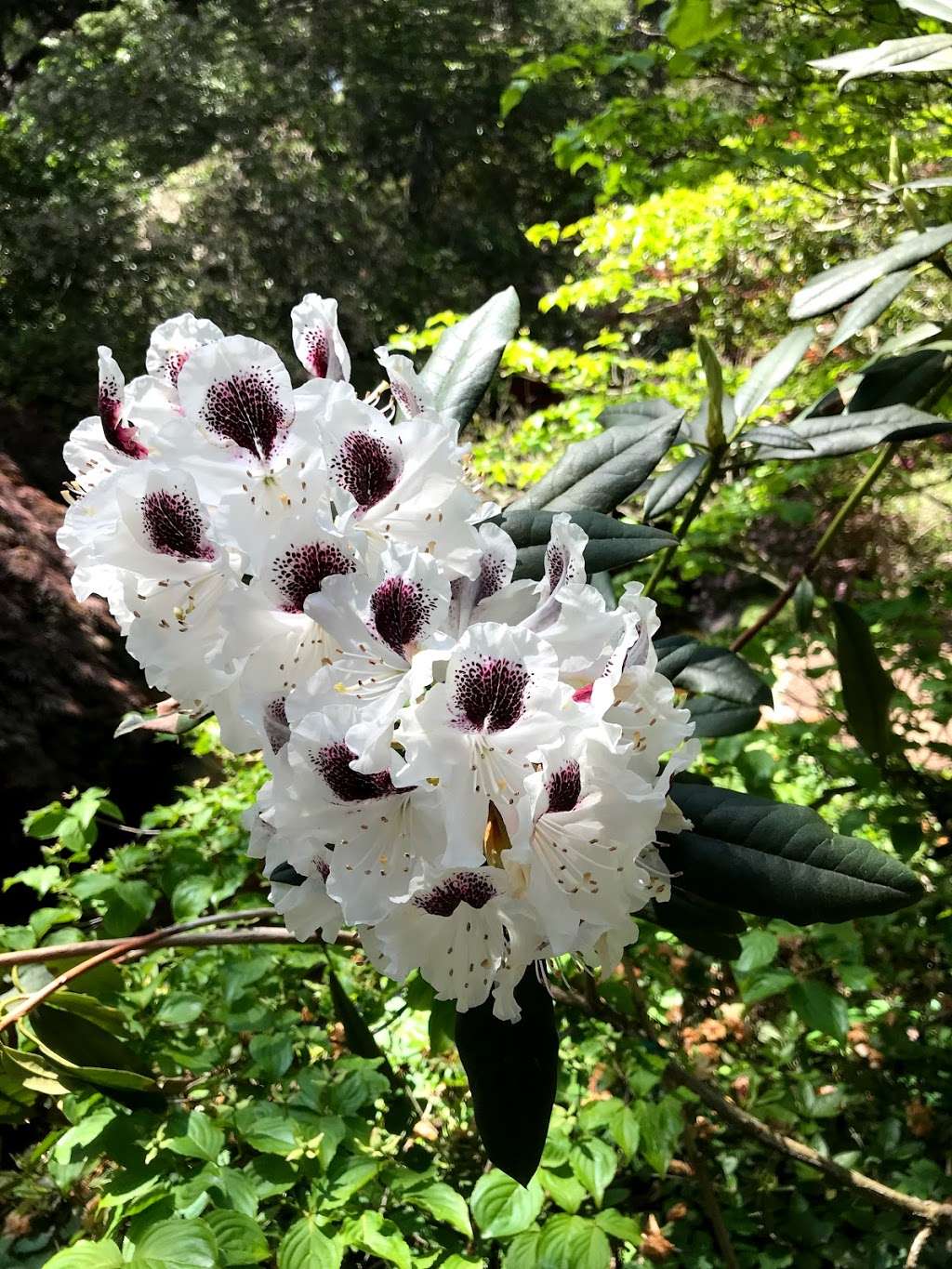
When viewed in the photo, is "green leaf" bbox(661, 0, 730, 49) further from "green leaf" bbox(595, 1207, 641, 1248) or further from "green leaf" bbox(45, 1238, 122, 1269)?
"green leaf" bbox(45, 1238, 122, 1269)

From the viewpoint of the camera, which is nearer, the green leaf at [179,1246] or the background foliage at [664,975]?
the green leaf at [179,1246]

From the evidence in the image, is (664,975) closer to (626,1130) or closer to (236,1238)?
(626,1130)

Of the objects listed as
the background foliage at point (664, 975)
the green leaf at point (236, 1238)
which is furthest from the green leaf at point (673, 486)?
the green leaf at point (236, 1238)

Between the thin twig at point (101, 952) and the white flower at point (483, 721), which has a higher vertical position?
the white flower at point (483, 721)

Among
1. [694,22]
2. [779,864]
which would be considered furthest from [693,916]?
[694,22]

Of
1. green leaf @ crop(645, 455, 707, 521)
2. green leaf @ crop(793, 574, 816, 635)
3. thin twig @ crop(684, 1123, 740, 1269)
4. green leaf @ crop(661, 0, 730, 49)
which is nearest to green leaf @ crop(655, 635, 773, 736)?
green leaf @ crop(645, 455, 707, 521)

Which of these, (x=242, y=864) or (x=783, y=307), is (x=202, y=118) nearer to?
(x=783, y=307)

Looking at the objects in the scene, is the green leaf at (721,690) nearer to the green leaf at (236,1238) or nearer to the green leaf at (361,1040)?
the green leaf at (361,1040)
